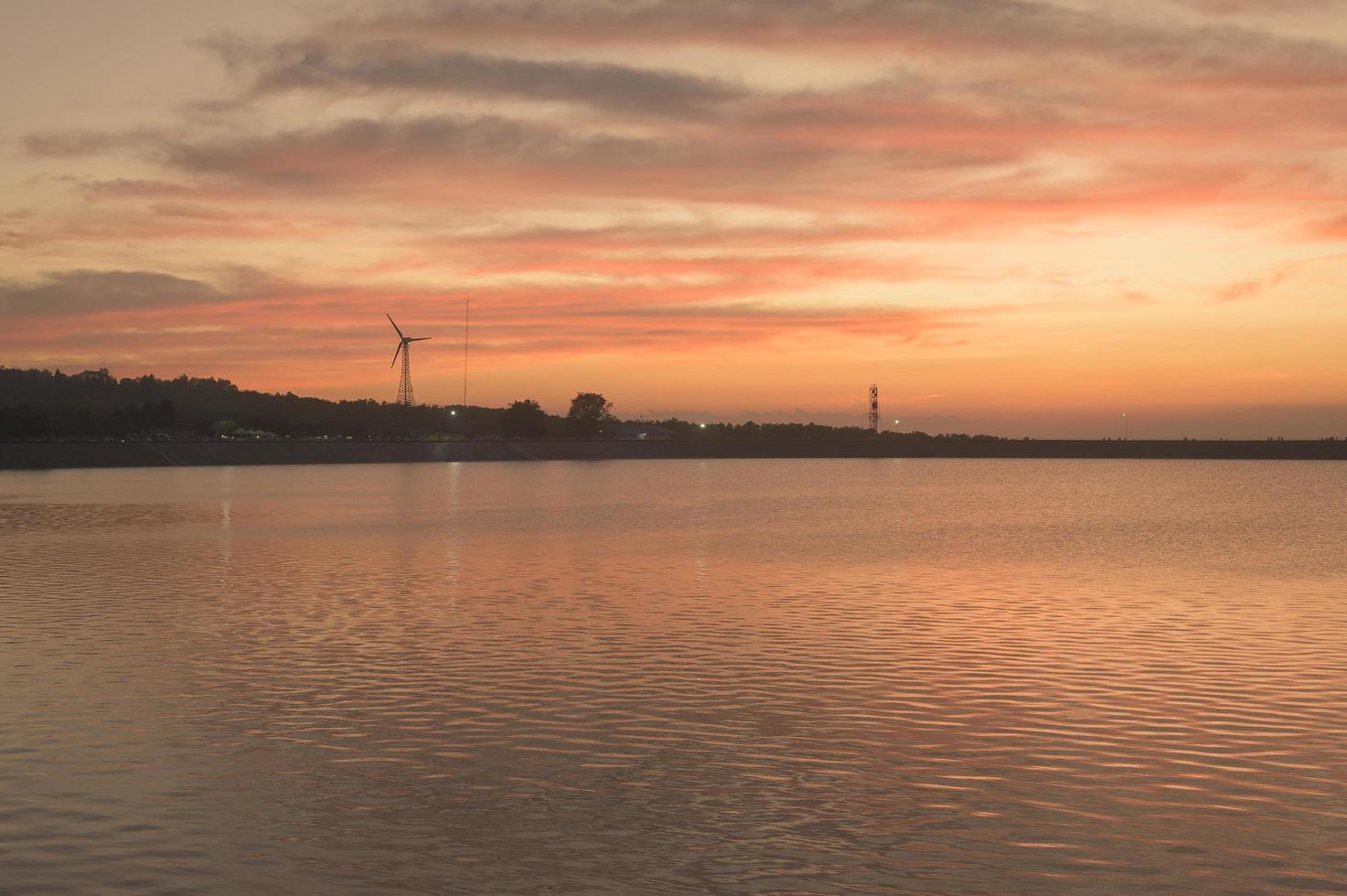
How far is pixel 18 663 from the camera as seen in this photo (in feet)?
104

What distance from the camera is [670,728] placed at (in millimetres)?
24625

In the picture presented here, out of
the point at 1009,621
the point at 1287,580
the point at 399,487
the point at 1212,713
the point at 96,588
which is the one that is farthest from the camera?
the point at 399,487

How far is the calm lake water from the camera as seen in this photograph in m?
16.5

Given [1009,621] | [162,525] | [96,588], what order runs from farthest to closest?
[162,525] → [96,588] → [1009,621]

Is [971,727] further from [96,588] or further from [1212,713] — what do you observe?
[96,588]

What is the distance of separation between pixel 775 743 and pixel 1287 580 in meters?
39.0

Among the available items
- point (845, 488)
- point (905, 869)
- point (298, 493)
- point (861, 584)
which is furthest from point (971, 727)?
point (845, 488)

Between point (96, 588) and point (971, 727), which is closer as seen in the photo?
point (971, 727)

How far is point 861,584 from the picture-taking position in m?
52.1

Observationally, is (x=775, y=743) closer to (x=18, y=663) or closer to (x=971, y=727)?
(x=971, y=727)

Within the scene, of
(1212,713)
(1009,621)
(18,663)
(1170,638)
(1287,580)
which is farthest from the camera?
(1287,580)

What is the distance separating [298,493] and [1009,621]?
119 meters

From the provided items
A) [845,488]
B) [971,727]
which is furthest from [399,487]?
[971,727]

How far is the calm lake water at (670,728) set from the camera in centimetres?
1645
